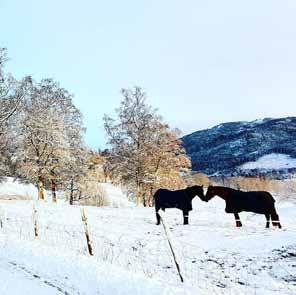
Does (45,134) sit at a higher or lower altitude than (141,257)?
higher

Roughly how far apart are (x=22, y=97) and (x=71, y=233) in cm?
1759

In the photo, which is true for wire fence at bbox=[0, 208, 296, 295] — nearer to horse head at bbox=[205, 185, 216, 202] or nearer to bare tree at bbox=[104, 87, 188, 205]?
horse head at bbox=[205, 185, 216, 202]

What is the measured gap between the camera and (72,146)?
36500mm

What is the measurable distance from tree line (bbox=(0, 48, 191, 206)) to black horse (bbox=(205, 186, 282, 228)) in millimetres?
14976

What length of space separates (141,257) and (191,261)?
5.45ft

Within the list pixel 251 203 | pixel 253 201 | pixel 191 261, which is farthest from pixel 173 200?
pixel 191 261

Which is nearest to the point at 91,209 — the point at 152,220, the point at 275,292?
the point at 152,220

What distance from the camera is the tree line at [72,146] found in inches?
1337

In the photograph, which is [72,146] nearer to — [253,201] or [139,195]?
[139,195]

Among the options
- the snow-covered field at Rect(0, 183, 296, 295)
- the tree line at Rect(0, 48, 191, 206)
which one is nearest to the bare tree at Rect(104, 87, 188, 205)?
the tree line at Rect(0, 48, 191, 206)

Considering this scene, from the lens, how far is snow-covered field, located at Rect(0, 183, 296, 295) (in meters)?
8.99

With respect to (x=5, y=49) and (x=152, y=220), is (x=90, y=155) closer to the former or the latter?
(x=5, y=49)

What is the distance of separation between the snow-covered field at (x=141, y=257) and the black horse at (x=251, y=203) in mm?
763

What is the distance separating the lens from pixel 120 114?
38031 mm
